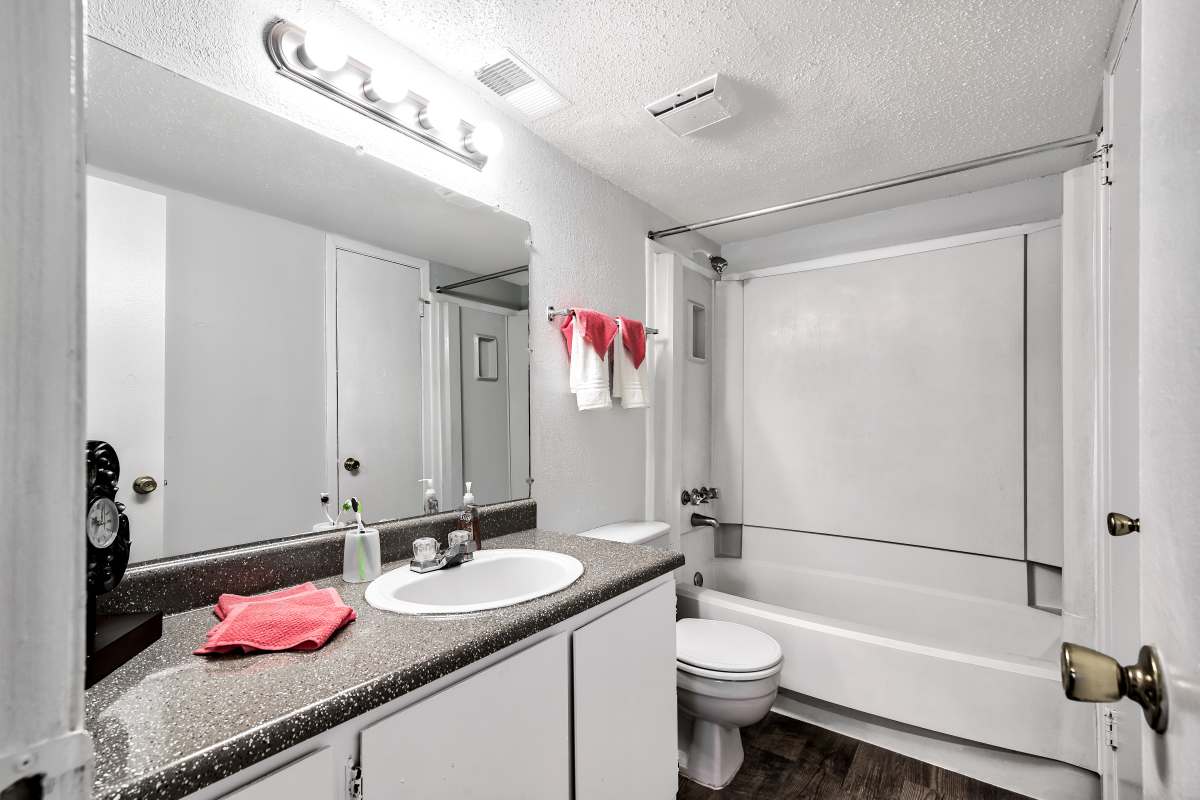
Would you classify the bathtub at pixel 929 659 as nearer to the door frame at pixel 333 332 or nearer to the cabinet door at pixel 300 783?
the door frame at pixel 333 332

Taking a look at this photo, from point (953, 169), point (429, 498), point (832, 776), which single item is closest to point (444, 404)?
point (429, 498)

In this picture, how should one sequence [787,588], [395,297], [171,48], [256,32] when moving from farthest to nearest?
[787,588]
[395,297]
[256,32]
[171,48]

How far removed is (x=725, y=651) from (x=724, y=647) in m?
0.03

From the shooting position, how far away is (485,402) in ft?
5.57

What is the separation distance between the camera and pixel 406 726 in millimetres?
786

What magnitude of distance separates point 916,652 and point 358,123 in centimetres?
234

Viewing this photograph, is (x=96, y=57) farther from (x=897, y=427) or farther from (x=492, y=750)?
(x=897, y=427)

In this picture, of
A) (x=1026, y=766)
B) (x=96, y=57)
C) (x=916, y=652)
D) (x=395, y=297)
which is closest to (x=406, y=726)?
(x=395, y=297)

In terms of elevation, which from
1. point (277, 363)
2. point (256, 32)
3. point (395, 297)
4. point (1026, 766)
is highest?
point (256, 32)

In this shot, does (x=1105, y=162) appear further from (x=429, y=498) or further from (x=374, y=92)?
(x=429, y=498)

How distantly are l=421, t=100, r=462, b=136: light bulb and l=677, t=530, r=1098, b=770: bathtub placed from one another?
189cm

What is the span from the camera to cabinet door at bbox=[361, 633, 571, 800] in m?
0.77

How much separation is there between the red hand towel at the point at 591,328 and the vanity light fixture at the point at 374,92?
59 centimetres

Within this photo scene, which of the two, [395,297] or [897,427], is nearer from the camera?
[395,297]
